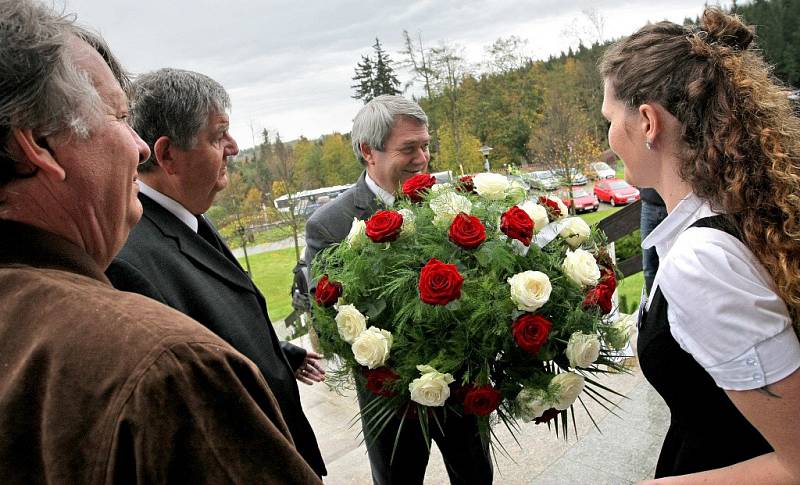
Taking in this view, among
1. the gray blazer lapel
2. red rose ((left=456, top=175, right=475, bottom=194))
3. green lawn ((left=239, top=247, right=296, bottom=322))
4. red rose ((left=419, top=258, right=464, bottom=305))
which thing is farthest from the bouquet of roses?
green lawn ((left=239, top=247, right=296, bottom=322))

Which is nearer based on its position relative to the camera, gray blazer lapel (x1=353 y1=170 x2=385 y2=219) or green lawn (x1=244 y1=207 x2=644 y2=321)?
gray blazer lapel (x1=353 y1=170 x2=385 y2=219)

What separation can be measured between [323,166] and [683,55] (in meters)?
34.3

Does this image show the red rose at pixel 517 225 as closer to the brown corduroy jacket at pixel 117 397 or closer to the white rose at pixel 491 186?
the white rose at pixel 491 186

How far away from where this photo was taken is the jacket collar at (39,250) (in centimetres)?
91

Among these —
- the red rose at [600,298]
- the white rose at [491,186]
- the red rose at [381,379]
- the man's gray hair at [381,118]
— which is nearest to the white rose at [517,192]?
the white rose at [491,186]

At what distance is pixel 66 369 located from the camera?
78 centimetres

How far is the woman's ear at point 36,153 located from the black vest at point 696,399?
1.51m

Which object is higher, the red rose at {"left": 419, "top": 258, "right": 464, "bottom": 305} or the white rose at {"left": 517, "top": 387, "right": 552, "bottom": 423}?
the red rose at {"left": 419, "top": 258, "right": 464, "bottom": 305}

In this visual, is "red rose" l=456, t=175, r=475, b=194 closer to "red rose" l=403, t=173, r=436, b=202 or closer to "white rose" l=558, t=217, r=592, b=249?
"red rose" l=403, t=173, r=436, b=202

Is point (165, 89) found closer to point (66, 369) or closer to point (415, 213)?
point (415, 213)

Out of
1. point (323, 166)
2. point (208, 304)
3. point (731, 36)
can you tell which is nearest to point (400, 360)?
point (208, 304)

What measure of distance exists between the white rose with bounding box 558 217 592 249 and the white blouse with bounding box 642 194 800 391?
0.57 metres

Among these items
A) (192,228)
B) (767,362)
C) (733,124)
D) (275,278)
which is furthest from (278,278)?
(767,362)

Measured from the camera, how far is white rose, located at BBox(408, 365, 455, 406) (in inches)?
65.6
